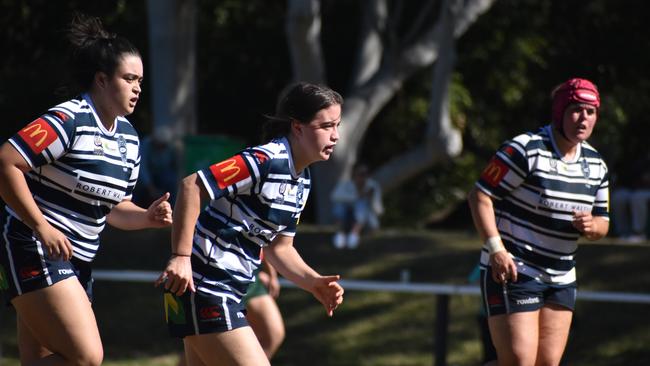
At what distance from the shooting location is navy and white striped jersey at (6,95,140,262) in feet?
15.8

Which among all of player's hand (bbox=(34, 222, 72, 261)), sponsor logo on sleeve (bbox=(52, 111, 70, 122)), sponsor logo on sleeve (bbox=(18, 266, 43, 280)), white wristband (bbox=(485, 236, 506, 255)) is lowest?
white wristband (bbox=(485, 236, 506, 255))

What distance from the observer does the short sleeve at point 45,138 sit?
4.76 metres

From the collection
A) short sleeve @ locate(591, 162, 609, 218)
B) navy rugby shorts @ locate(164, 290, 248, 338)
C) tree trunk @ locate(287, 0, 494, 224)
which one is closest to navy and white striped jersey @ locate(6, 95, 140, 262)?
navy rugby shorts @ locate(164, 290, 248, 338)

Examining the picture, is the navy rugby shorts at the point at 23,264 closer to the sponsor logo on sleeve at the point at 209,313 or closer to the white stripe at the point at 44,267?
the white stripe at the point at 44,267

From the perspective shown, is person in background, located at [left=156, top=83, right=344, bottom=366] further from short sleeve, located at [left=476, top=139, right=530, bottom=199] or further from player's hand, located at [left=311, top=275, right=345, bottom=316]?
short sleeve, located at [left=476, top=139, right=530, bottom=199]

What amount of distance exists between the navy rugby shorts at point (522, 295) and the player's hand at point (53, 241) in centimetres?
239

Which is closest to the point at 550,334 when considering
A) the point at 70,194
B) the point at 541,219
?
the point at 541,219

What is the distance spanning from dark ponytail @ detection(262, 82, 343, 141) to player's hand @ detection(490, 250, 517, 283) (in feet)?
4.46

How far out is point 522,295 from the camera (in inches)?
236

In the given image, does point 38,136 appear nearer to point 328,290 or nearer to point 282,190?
point 282,190

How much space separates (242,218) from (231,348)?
57cm

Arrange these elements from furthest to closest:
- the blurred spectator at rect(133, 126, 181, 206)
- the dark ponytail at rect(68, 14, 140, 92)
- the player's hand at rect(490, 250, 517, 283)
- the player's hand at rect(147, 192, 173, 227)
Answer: the blurred spectator at rect(133, 126, 181, 206)
the player's hand at rect(490, 250, 517, 283)
the player's hand at rect(147, 192, 173, 227)
the dark ponytail at rect(68, 14, 140, 92)

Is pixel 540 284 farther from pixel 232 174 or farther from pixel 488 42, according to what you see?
pixel 488 42

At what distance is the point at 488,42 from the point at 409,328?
10793 millimetres
